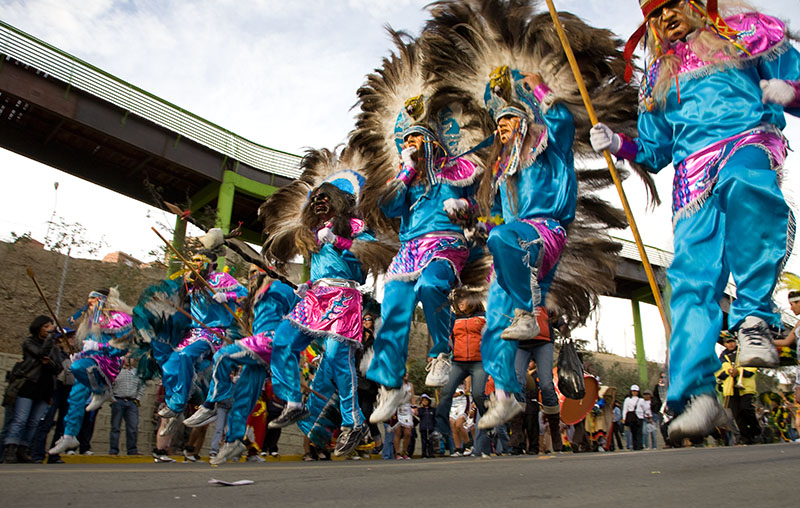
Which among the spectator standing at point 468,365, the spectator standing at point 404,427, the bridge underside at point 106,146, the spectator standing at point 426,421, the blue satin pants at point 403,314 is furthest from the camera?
the bridge underside at point 106,146

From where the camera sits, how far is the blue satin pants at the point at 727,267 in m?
2.58

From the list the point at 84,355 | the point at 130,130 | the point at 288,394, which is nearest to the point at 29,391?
the point at 84,355

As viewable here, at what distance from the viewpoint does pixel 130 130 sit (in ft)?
45.1

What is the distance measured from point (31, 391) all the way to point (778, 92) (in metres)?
6.48


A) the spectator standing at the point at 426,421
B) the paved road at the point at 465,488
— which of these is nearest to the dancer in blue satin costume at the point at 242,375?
the spectator standing at the point at 426,421

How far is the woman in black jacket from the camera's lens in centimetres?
616

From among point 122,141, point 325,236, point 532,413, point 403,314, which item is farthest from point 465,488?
point 122,141

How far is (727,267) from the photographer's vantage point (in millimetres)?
2801

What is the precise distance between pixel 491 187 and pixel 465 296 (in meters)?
1.34

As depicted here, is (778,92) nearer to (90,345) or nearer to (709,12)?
(709,12)

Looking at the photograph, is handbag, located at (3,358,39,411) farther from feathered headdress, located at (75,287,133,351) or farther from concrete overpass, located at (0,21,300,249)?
concrete overpass, located at (0,21,300,249)

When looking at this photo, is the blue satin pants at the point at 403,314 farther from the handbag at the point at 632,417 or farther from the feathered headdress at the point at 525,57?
the handbag at the point at 632,417

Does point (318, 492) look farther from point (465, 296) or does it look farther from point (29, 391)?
point (29, 391)

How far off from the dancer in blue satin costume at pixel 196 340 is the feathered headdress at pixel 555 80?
309cm
